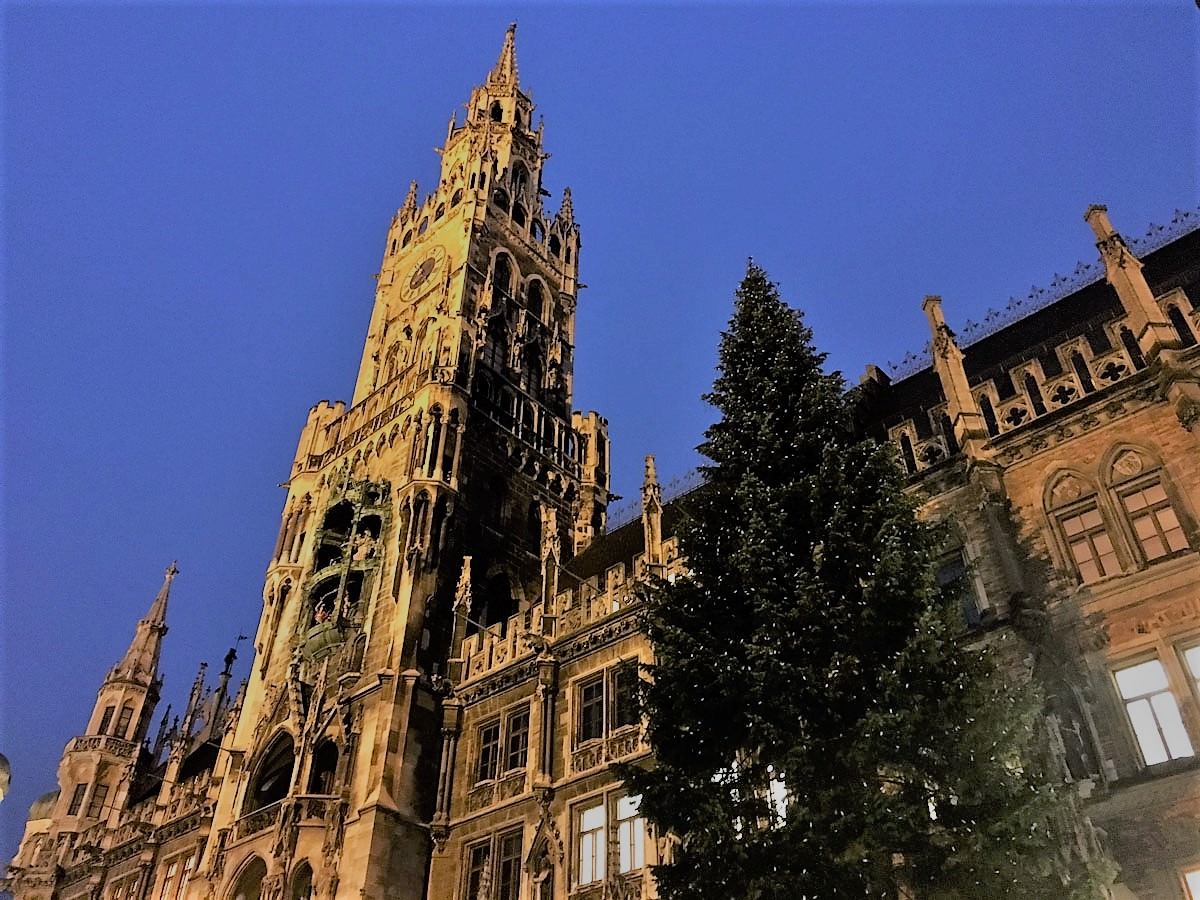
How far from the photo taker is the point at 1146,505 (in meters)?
19.8

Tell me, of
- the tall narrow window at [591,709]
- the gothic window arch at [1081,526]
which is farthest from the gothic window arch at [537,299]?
the gothic window arch at [1081,526]

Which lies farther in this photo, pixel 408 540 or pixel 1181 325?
pixel 408 540

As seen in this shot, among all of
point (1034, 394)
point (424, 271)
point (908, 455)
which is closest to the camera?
point (1034, 394)

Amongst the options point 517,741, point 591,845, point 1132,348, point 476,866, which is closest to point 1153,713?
point 1132,348

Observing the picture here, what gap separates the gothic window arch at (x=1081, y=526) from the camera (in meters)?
19.9

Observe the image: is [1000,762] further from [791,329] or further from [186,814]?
[186,814]

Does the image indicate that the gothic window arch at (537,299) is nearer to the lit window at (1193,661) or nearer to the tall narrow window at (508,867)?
the tall narrow window at (508,867)

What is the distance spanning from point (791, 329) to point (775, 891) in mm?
10531

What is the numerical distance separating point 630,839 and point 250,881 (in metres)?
12.4

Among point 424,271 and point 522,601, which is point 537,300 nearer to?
point 424,271

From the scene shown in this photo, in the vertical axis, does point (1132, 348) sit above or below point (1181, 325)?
below

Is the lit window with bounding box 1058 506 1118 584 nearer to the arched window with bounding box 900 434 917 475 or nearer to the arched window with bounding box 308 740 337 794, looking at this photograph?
the arched window with bounding box 900 434 917 475

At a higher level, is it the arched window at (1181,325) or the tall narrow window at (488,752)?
the arched window at (1181,325)

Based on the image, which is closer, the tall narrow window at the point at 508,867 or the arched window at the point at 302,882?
the tall narrow window at the point at 508,867
